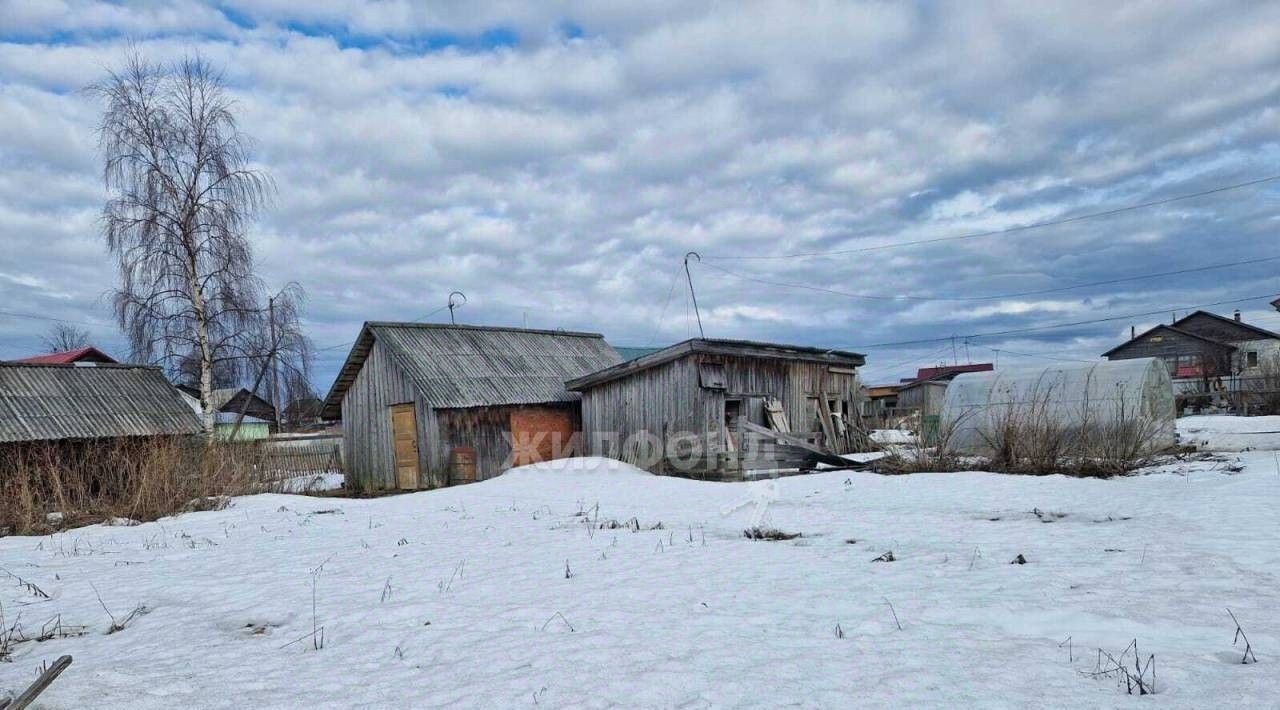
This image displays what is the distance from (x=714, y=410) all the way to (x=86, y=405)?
13909 millimetres

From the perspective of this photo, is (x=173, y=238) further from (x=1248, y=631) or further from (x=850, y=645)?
(x=1248, y=631)

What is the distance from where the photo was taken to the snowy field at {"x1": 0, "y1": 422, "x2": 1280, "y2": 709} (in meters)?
3.86

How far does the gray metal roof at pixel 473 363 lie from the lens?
18797mm

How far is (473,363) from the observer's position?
2022cm

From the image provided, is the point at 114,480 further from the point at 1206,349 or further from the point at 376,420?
the point at 1206,349

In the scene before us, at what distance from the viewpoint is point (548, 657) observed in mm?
4410

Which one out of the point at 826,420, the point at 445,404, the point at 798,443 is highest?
the point at 445,404

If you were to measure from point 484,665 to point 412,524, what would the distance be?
713cm

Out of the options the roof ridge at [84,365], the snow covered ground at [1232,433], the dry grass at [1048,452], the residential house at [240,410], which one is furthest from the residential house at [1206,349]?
the residential house at [240,410]

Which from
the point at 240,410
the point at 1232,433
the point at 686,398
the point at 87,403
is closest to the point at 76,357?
the point at 240,410

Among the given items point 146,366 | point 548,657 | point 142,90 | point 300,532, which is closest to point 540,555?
point 548,657

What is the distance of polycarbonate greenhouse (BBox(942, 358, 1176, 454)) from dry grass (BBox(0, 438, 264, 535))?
1475 cm

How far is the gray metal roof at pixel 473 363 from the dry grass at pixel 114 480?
4315 millimetres

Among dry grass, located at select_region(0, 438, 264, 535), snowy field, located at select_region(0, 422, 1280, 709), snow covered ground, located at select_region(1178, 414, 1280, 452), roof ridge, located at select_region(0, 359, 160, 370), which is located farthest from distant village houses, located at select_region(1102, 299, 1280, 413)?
roof ridge, located at select_region(0, 359, 160, 370)
